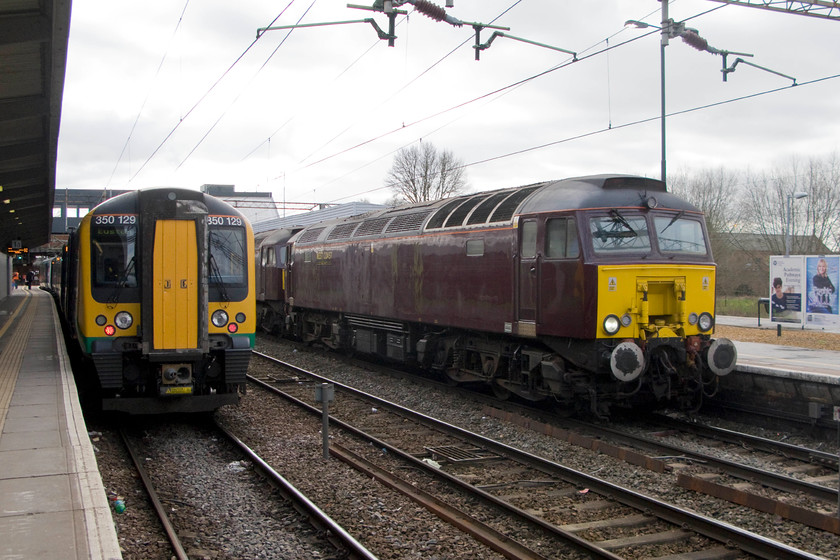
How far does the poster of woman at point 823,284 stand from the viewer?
18484 mm

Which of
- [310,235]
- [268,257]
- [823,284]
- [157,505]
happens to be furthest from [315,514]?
[268,257]

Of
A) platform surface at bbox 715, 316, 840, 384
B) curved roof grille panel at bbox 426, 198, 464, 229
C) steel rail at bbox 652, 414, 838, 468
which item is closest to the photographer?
steel rail at bbox 652, 414, 838, 468

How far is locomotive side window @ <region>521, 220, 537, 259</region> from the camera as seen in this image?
1035 cm

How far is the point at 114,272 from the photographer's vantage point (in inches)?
363

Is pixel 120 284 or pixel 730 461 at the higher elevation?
pixel 120 284

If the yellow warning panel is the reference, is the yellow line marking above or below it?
below

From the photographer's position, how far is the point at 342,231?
57.9 ft

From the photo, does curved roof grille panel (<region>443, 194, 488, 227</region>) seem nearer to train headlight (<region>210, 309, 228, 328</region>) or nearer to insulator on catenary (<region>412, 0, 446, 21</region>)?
insulator on catenary (<region>412, 0, 446, 21</region>)

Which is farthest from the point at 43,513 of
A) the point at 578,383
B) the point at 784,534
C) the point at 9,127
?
the point at 9,127

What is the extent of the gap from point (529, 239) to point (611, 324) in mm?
1823

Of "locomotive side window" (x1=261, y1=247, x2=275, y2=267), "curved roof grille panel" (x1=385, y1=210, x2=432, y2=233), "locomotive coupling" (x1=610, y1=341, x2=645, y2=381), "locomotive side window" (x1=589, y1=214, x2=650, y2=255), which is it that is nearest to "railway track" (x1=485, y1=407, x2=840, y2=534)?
"locomotive coupling" (x1=610, y1=341, x2=645, y2=381)

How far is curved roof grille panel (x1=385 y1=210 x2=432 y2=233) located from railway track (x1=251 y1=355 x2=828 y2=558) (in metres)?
4.66

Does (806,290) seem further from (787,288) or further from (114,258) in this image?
(114,258)

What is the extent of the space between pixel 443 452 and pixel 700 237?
5.12 metres
